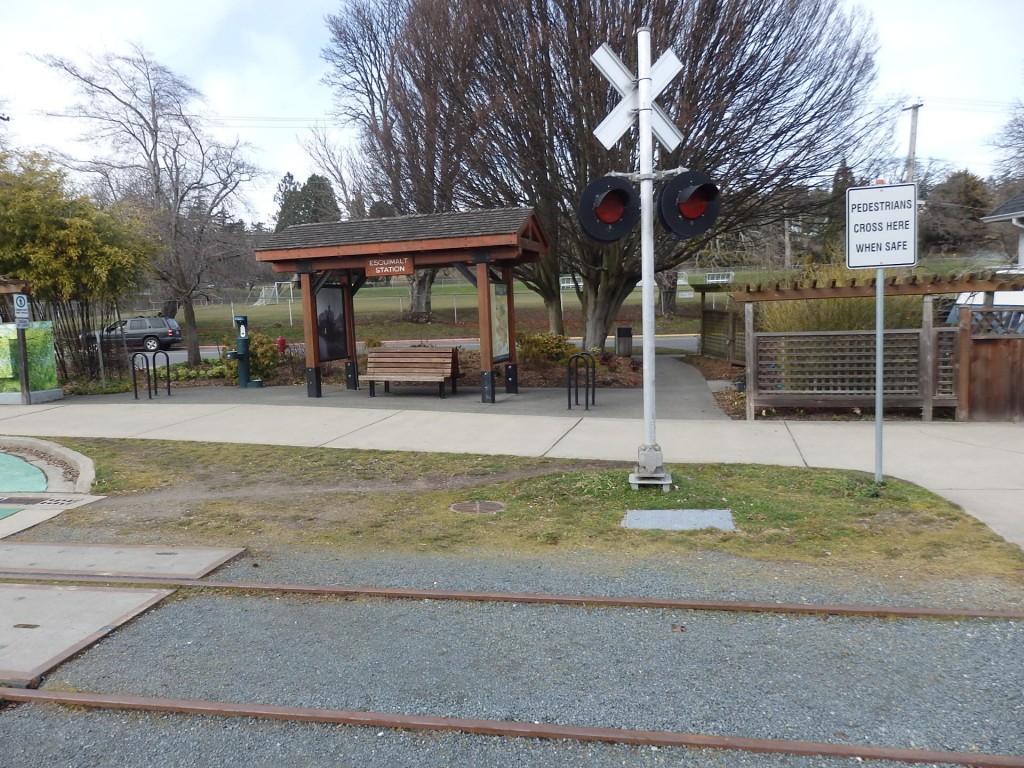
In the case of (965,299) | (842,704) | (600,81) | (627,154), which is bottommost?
(842,704)

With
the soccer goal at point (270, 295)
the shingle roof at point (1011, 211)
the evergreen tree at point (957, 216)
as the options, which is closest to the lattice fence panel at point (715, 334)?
the shingle roof at point (1011, 211)

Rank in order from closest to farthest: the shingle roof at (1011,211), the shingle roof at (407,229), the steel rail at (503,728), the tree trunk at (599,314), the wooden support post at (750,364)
Result: the steel rail at (503,728), the wooden support post at (750,364), the shingle roof at (407,229), the tree trunk at (599,314), the shingle roof at (1011,211)

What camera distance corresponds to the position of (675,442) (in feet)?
32.4

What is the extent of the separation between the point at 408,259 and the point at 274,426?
4063 millimetres

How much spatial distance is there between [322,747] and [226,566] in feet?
8.81

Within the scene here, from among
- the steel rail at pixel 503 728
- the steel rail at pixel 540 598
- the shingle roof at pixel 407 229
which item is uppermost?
the shingle roof at pixel 407 229

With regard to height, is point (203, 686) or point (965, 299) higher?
point (965, 299)

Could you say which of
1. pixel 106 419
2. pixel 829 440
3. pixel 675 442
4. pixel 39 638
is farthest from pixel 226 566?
pixel 106 419

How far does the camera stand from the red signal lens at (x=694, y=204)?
688cm

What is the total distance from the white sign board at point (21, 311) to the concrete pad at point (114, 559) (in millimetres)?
9567

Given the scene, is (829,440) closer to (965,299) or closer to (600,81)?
(965,299)

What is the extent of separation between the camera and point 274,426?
38.4 ft

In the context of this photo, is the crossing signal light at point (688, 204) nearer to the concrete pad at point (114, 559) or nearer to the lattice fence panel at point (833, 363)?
the concrete pad at point (114, 559)

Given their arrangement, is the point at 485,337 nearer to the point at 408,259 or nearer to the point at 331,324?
the point at 408,259
